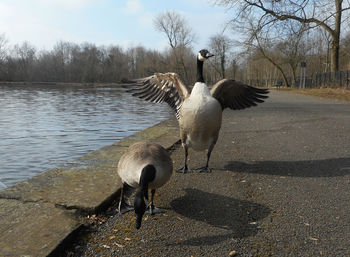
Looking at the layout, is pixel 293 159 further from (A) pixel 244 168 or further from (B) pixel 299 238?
(B) pixel 299 238

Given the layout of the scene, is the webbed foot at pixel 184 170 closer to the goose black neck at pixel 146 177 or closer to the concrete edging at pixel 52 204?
the concrete edging at pixel 52 204

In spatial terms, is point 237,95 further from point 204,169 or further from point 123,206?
point 123,206

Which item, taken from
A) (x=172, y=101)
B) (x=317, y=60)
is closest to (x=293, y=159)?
(x=172, y=101)

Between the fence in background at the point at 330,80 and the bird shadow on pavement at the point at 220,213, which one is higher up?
the fence in background at the point at 330,80

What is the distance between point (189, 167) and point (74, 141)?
13.4 feet

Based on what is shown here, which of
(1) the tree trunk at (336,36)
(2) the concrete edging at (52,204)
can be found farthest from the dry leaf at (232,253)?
(1) the tree trunk at (336,36)

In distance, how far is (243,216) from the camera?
2826 millimetres

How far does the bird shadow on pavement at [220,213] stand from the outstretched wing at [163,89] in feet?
7.24

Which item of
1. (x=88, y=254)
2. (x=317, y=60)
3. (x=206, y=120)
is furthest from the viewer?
(x=317, y=60)

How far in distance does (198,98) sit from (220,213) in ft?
6.19

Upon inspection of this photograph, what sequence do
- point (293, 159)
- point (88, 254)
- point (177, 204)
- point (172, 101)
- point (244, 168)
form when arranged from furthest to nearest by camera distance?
point (172, 101) → point (293, 159) → point (244, 168) → point (177, 204) → point (88, 254)

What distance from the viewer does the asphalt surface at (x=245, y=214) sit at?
2281 millimetres

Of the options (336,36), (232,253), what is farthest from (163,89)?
(336,36)

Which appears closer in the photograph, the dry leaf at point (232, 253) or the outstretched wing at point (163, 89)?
the dry leaf at point (232, 253)
